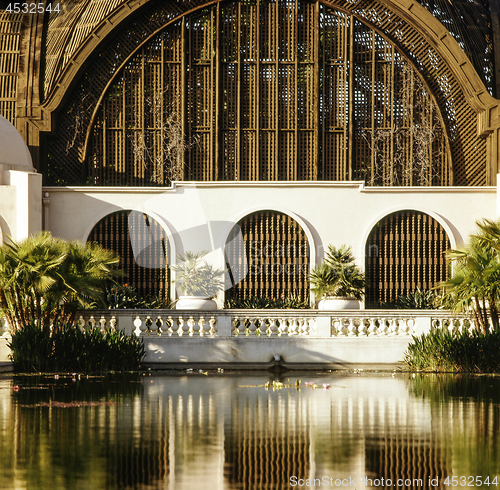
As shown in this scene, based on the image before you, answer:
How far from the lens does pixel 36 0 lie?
23438 mm

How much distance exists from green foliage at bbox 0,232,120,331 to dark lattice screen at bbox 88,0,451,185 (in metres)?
6.81

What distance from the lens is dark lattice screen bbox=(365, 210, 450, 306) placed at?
2188 centimetres

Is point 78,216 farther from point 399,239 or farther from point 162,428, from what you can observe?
point 162,428

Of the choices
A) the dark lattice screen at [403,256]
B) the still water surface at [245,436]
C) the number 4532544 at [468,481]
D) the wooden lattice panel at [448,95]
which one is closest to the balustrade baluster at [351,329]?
the still water surface at [245,436]

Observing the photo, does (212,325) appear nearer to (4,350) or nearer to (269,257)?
(4,350)

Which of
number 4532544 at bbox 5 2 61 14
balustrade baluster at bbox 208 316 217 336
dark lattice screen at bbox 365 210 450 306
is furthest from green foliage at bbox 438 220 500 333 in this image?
number 4532544 at bbox 5 2 61 14

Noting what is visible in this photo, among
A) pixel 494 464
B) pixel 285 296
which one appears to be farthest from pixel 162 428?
pixel 285 296

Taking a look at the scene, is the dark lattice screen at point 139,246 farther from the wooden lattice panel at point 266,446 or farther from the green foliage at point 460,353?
the wooden lattice panel at point 266,446

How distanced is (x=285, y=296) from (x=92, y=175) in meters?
6.93

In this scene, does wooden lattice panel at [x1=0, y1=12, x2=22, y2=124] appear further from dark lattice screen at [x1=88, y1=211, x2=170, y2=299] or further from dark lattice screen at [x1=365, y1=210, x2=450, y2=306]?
dark lattice screen at [x1=365, y1=210, x2=450, y2=306]

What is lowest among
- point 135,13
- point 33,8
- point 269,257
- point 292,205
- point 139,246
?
point 269,257

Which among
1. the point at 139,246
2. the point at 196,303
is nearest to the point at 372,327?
the point at 196,303

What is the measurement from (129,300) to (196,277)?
1.99 metres

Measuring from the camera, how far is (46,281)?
597 inches
